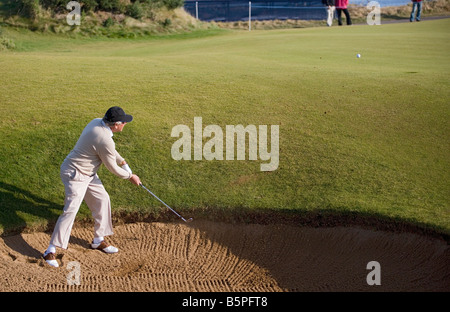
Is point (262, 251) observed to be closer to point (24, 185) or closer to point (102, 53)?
point (24, 185)

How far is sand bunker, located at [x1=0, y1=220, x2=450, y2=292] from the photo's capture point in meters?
7.74

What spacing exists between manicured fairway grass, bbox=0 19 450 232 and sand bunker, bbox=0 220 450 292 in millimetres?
523

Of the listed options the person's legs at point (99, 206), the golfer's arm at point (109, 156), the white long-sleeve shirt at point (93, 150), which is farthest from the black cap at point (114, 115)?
the person's legs at point (99, 206)

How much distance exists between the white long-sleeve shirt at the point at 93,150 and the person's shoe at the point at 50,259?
1.45m

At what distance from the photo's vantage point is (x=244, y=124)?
1210 centimetres

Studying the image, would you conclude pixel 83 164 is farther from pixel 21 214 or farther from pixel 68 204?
pixel 21 214

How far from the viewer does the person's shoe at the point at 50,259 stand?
8.09 metres

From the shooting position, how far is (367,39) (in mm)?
25234

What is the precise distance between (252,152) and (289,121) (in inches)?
65.1

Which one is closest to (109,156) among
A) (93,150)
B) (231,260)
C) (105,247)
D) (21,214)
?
(93,150)

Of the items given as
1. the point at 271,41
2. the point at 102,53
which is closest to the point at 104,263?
the point at 102,53

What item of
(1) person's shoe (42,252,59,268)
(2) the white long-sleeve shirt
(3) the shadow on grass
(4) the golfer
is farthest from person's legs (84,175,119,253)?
(3) the shadow on grass

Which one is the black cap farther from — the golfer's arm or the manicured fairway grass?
the manicured fairway grass

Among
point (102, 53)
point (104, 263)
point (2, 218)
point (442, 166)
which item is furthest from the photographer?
point (102, 53)
